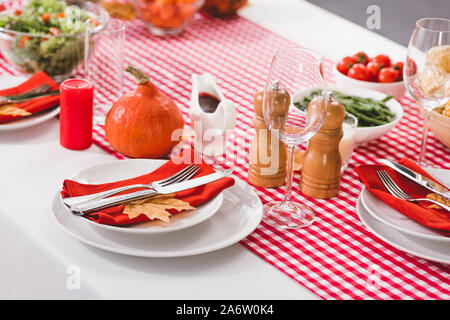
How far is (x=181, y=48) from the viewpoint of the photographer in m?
1.81

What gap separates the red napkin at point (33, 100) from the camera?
4.32ft

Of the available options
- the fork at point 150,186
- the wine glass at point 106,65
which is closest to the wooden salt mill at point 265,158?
the fork at point 150,186

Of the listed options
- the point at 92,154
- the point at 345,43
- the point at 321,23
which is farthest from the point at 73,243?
the point at 321,23

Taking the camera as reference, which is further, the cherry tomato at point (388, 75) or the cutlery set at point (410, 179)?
the cherry tomato at point (388, 75)

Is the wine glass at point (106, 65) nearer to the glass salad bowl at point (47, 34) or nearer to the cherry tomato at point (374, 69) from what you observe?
the glass salad bowl at point (47, 34)

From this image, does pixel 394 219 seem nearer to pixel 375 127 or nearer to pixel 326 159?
pixel 326 159

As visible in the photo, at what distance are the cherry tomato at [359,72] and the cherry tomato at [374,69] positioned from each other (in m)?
0.01

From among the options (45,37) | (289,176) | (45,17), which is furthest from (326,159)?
(45,17)

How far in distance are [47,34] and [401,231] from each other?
1038 millimetres

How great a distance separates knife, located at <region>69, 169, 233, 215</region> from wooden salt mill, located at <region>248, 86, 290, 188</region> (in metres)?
0.11

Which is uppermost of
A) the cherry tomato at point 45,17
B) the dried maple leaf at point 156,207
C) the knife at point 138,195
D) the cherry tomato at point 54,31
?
the cherry tomato at point 45,17

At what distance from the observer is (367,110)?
1.35 m

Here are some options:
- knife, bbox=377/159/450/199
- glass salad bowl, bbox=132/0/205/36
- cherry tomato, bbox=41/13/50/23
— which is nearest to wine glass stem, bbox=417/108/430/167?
knife, bbox=377/159/450/199
